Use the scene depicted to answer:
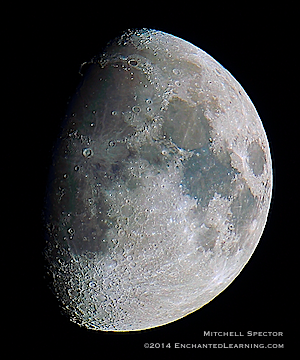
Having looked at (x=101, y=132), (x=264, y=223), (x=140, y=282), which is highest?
(x=101, y=132)

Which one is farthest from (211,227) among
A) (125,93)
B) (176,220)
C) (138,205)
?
(125,93)

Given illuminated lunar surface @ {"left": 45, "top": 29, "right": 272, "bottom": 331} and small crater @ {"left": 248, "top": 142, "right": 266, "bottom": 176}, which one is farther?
small crater @ {"left": 248, "top": 142, "right": 266, "bottom": 176}

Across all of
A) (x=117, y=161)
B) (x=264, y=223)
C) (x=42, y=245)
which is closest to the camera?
(x=117, y=161)

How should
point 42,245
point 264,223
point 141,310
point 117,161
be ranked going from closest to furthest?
point 117,161 → point 42,245 → point 141,310 → point 264,223

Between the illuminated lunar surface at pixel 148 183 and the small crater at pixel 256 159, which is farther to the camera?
the small crater at pixel 256 159

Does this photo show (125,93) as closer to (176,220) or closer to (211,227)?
(176,220)

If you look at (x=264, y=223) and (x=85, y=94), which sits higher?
(x=85, y=94)

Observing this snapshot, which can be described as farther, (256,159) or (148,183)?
(256,159)

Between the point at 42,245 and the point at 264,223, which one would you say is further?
the point at 264,223
